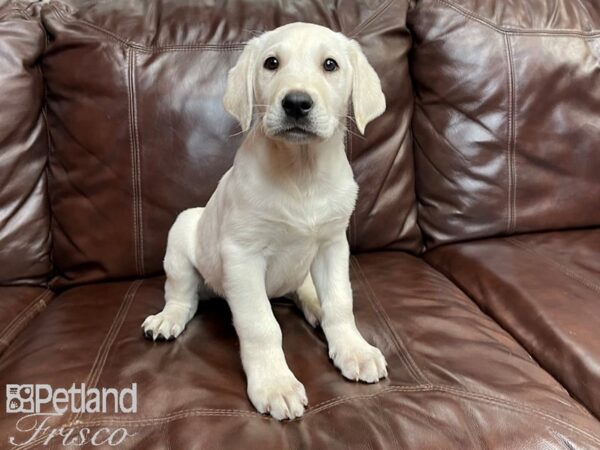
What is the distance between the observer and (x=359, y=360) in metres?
1.20

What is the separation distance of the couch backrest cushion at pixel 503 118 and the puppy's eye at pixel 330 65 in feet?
2.32

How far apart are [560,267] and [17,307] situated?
5.31ft

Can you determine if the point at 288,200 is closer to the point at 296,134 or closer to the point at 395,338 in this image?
the point at 296,134

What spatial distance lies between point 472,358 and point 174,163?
1085mm

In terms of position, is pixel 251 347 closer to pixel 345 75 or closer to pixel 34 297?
pixel 345 75

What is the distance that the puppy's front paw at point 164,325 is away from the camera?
1.36m

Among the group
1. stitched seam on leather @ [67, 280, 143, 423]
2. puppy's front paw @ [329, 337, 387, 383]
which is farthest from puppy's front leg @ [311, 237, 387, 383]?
stitched seam on leather @ [67, 280, 143, 423]

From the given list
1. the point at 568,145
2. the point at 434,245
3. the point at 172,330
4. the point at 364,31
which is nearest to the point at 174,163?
the point at 172,330

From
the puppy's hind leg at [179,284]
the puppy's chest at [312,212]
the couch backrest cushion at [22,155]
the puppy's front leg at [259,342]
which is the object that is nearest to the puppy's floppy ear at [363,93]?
the puppy's chest at [312,212]

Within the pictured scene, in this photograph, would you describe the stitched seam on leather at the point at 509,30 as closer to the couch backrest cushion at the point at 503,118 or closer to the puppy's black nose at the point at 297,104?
the couch backrest cushion at the point at 503,118

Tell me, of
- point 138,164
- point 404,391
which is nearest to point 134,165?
point 138,164

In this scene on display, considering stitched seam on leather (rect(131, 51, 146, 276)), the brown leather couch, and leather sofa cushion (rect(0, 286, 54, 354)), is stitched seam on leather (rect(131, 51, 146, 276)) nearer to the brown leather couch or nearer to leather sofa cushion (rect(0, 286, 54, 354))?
the brown leather couch

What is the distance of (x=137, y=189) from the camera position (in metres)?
1.76

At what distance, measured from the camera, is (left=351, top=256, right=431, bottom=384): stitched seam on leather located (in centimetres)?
118
